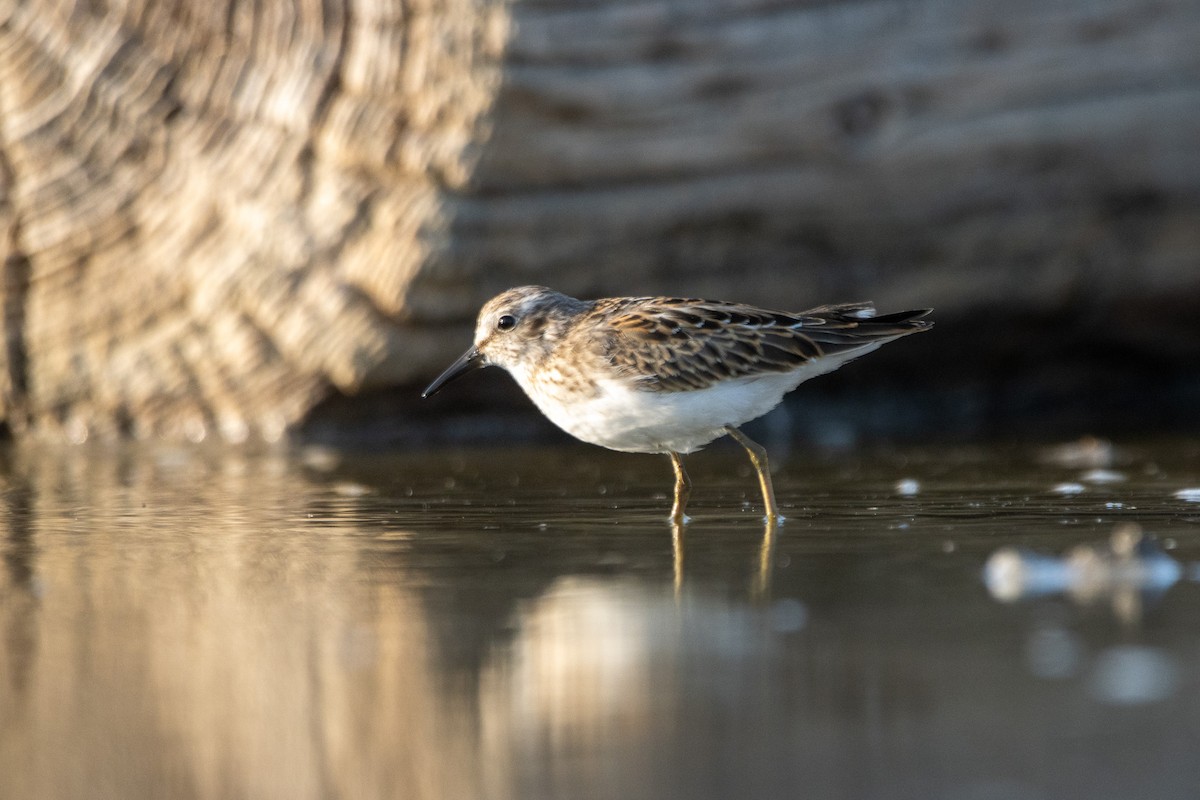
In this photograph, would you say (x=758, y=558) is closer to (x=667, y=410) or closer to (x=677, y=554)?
(x=677, y=554)

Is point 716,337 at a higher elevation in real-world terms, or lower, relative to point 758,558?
higher

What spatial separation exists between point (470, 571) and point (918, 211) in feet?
14.8

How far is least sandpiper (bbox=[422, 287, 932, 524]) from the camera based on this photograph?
5.81 metres

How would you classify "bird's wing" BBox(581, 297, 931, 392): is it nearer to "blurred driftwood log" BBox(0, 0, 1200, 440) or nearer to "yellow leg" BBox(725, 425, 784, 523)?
"yellow leg" BBox(725, 425, 784, 523)

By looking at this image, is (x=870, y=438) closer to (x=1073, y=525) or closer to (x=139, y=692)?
(x=1073, y=525)

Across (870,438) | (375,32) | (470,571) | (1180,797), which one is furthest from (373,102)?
(1180,797)

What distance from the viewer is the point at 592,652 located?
3418mm

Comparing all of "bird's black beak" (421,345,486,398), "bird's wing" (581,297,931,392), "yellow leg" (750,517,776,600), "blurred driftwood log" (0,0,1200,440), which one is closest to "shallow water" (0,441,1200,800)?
"yellow leg" (750,517,776,600)

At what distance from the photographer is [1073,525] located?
196 inches

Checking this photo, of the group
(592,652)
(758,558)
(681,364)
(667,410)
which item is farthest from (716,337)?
(592,652)

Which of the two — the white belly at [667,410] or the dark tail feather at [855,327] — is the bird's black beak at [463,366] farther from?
the dark tail feather at [855,327]

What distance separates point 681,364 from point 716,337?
0.23m

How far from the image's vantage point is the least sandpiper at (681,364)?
581 cm

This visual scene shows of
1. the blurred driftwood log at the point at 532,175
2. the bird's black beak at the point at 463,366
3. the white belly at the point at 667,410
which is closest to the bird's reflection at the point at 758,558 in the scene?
the white belly at the point at 667,410
